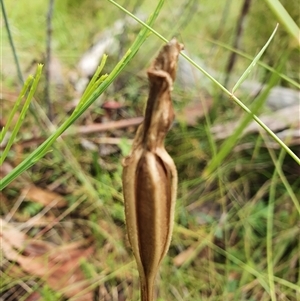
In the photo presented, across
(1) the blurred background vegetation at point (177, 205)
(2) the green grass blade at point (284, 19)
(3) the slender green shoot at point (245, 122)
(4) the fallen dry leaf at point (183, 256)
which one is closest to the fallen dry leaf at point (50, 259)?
(1) the blurred background vegetation at point (177, 205)

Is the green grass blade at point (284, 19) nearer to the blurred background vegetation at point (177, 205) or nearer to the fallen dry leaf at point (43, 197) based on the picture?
the blurred background vegetation at point (177, 205)

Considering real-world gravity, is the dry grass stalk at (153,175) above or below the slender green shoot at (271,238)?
above

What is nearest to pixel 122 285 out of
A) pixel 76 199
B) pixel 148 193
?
pixel 76 199

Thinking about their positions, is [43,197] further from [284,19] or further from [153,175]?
[284,19]

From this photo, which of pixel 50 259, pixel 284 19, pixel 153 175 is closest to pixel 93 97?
pixel 153 175

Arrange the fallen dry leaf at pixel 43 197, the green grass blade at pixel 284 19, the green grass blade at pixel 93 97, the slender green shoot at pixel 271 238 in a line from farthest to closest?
1. the fallen dry leaf at pixel 43 197
2. the slender green shoot at pixel 271 238
3. the green grass blade at pixel 93 97
4. the green grass blade at pixel 284 19

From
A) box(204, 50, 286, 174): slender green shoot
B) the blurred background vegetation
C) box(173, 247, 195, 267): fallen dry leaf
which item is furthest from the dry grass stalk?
box(173, 247, 195, 267): fallen dry leaf

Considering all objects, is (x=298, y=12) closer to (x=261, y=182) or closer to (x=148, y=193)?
(x=261, y=182)
